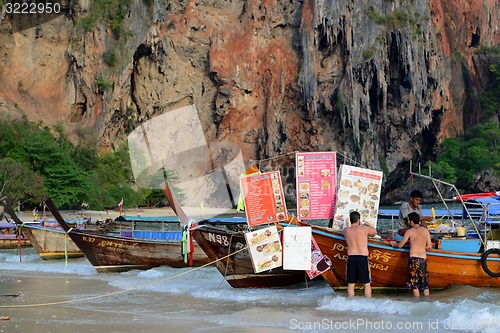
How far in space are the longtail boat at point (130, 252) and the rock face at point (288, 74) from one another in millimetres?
34293

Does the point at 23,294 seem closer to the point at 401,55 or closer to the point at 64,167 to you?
the point at 64,167

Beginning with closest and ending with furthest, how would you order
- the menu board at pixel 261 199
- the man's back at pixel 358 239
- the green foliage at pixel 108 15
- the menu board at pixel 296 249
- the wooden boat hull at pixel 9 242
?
the man's back at pixel 358 239
the menu board at pixel 296 249
the menu board at pixel 261 199
the wooden boat hull at pixel 9 242
the green foliage at pixel 108 15

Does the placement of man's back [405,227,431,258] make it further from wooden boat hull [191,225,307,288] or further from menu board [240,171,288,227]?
wooden boat hull [191,225,307,288]

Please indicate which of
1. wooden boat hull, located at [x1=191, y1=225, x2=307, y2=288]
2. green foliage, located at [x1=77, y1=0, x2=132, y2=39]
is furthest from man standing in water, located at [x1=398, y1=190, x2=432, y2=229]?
green foliage, located at [x1=77, y1=0, x2=132, y2=39]

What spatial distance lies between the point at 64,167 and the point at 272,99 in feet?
82.3

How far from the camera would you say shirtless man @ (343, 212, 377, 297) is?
11602 millimetres

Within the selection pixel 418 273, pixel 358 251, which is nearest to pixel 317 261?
pixel 358 251

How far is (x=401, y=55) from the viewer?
208 feet

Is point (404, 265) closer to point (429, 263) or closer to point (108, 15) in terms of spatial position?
point (429, 263)

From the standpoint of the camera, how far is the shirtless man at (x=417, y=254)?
11.8 meters

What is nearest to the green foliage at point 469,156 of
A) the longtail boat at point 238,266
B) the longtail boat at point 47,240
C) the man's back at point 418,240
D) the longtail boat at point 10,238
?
the longtail boat at point 10,238

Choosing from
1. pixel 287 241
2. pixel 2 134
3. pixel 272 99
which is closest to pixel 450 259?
pixel 287 241

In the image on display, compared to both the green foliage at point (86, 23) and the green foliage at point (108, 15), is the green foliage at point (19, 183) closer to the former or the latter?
the green foliage at point (86, 23)

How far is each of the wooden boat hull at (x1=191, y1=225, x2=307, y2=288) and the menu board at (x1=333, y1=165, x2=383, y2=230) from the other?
238 cm
